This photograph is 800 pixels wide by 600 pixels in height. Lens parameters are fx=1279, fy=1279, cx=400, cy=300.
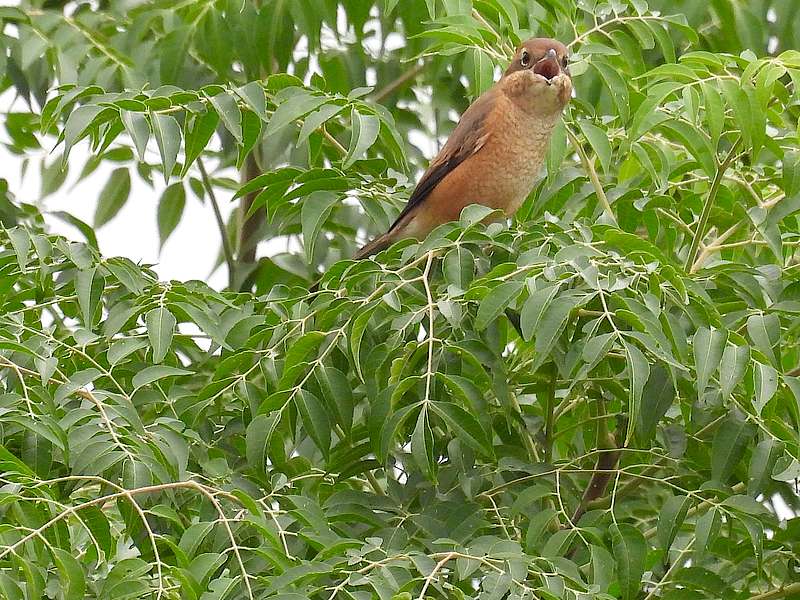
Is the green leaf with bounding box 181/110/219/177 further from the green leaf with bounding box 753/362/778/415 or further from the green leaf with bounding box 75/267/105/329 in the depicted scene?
the green leaf with bounding box 753/362/778/415

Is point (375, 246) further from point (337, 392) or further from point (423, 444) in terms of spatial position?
point (423, 444)

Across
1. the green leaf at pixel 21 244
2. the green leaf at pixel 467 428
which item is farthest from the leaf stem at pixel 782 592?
the green leaf at pixel 21 244

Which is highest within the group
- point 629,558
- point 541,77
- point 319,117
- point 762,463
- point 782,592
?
point 319,117

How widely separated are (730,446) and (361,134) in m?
1.12

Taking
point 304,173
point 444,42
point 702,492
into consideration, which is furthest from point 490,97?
point 702,492

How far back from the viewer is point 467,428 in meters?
2.53

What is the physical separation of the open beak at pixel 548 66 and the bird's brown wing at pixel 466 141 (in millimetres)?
217

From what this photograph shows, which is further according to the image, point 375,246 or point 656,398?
point 375,246

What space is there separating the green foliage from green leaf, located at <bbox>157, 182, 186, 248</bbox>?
0.87 m

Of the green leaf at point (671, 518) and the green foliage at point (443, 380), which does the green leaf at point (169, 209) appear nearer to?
the green foliage at point (443, 380)

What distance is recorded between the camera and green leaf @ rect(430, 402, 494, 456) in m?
2.51

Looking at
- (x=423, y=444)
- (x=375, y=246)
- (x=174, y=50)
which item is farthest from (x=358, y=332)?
(x=174, y=50)

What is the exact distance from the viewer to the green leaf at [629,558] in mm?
2547

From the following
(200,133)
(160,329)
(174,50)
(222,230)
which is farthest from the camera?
(222,230)
